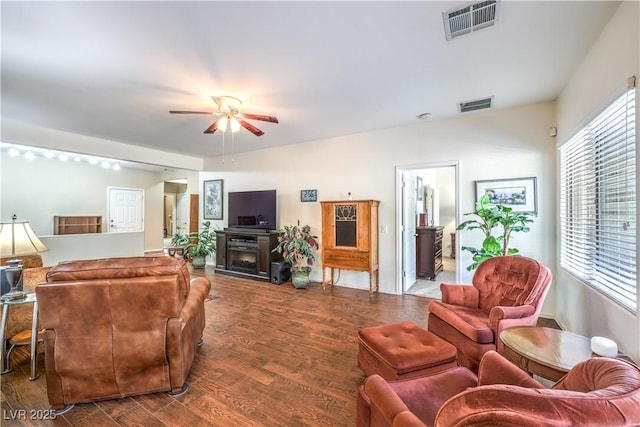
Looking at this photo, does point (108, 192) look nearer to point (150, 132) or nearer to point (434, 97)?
point (150, 132)

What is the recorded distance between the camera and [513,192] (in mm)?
3541

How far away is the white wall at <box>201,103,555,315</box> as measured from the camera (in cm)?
341

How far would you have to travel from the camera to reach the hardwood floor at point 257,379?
1754mm

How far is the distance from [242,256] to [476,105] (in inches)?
190

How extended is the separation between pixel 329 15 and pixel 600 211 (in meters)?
2.67

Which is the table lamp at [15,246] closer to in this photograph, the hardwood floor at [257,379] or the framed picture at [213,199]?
the hardwood floor at [257,379]

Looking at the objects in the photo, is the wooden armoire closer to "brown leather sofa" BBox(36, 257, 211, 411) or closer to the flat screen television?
the flat screen television

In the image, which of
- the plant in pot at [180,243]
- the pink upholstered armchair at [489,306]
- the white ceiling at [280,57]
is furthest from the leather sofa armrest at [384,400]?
the plant in pot at [180,243]

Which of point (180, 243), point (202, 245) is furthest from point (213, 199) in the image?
point (180, 243)

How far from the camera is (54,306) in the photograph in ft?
5.61

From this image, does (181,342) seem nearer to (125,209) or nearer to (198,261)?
(198,261)

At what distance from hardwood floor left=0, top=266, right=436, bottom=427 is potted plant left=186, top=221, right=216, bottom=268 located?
9.70 ft

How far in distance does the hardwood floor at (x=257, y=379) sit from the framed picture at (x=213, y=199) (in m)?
3.29

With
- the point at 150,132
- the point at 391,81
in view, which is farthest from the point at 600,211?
the point at 150,132
